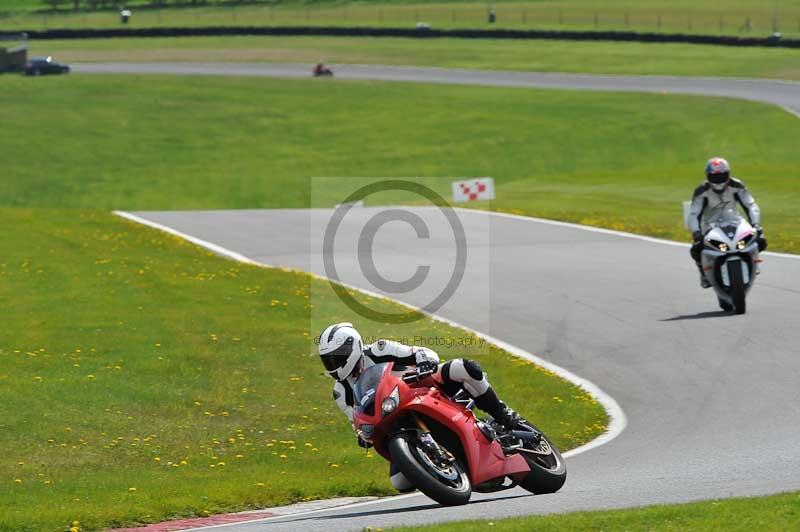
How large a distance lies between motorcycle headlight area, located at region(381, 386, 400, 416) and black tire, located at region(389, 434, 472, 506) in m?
0.23

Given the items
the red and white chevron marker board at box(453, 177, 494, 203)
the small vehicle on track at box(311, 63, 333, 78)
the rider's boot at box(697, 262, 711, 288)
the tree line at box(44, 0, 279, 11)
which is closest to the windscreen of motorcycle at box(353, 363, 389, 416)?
the rider's boot at box(697, 262, 711, 288)

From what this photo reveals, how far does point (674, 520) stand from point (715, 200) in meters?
11.5

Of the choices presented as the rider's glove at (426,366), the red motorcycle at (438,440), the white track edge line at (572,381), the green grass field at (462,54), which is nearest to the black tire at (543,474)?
the red motorcycle at (438,440)

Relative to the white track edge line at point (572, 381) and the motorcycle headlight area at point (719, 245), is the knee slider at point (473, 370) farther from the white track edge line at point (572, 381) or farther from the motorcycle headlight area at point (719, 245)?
the motorcycle headlight area at point (719, 245)

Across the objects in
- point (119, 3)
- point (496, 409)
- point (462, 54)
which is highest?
point (119, 3)

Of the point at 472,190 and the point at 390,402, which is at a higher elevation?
the point at 390,402

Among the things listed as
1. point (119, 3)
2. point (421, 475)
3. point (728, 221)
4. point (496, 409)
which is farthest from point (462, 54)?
point (421, 475)

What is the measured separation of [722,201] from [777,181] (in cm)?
2087

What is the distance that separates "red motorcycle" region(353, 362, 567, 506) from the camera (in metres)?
9.79

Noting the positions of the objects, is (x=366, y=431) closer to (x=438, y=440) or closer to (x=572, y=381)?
(x=438, y=440)

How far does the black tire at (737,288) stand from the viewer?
18917 mm

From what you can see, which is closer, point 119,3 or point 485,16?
point 485,16

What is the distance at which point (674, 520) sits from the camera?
880cm

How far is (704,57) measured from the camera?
2805 inches
